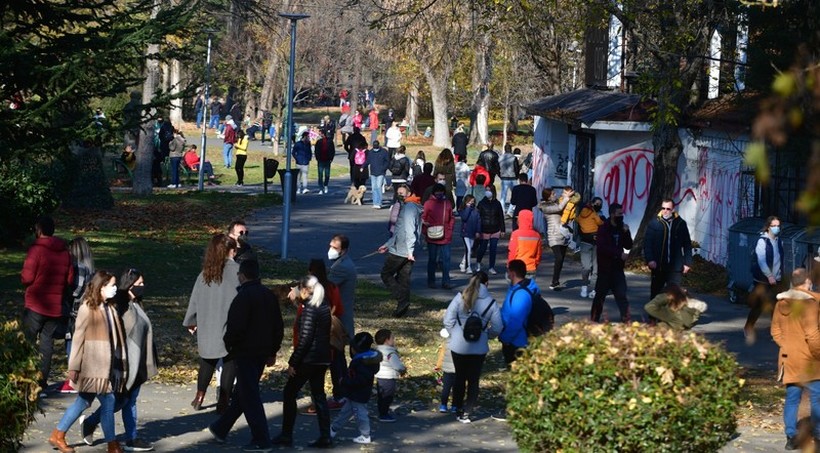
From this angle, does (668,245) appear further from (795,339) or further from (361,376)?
(361,376)

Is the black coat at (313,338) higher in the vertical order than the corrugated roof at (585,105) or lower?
lower

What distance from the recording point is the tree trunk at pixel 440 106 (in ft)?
185

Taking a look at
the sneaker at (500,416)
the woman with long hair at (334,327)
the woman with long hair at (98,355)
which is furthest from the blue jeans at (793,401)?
the woman with long hair at (98,355)

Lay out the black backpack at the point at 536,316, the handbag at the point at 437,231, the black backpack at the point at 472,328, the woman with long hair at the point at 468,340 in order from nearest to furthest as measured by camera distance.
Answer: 1. the black backpack at the point at 472,328
2. the woman with long hair at the point at 468,340
3. the black backpack at the point at 536,316
4. the handbag at the point at 437,231

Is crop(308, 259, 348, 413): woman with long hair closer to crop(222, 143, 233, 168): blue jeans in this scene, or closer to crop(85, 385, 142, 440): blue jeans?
crop(85, 385, 142, 440): blue jeans

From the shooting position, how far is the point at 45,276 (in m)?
11.3

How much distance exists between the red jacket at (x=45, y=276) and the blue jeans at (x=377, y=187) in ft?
67.7

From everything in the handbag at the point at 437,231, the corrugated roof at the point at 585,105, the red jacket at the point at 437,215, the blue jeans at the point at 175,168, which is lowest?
the handbag at the point at 437,231

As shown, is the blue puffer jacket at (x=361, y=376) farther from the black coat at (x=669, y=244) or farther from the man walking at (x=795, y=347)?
the black coat at (x=669, y=244)

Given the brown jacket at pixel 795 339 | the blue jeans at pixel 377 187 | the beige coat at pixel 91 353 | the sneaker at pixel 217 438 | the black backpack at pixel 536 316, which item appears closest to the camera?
the beige coat at pixel 91 353

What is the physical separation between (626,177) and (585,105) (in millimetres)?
2175

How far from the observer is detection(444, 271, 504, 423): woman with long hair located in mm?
11344

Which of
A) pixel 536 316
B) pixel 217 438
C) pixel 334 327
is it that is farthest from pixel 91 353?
pixel 536 316

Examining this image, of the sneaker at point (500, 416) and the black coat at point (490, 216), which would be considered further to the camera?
the black coat at point (490, 216)
